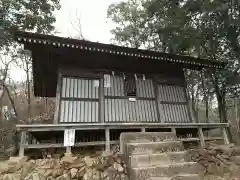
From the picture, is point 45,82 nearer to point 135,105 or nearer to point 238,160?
point 135,105

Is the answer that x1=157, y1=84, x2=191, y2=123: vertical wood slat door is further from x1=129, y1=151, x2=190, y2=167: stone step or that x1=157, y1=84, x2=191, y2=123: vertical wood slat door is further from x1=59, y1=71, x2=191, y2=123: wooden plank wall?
x1=129, y1=151, x2=190, y2=167: stone step

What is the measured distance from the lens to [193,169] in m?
5.80

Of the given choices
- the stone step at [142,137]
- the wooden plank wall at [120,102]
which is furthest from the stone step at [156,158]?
the wooden plank wall at [120,102]

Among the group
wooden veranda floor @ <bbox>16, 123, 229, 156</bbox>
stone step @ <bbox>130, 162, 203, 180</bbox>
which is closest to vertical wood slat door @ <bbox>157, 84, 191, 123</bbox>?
wooden veranda floor @ <bbox>16, 123, 229, 156</bbox>

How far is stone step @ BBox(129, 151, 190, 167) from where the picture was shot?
5590mm

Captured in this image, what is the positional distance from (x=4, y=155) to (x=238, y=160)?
1415 centimetres

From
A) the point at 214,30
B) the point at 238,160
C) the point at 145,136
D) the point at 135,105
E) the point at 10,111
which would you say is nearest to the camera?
the point at 145,136

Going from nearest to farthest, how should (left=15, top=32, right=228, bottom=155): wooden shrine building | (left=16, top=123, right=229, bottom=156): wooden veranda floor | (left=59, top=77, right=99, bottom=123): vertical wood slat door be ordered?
(left=16, top=123, right=229, bottom=156): wooden veranda floor
(left=15, top=32, right=228, bottom=155): wooden shrine building
(left=59, top=77, right=99, bottom=123): vertical wood slat door

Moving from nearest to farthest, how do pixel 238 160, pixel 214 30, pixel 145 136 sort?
pixel 145 136 < pixel 238 160 < pixel 214 30

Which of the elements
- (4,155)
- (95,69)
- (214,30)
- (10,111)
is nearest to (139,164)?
(95,69)

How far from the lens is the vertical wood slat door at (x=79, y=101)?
8.14 m

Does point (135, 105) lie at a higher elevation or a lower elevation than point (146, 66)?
lower

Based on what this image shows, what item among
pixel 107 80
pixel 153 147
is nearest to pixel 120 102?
pixel 107 80

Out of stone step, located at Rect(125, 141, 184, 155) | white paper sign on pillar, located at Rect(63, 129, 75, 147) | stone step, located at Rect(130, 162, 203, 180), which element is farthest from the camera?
white paper sign on pillar, located at Rect(63, 129, 75, 147)
